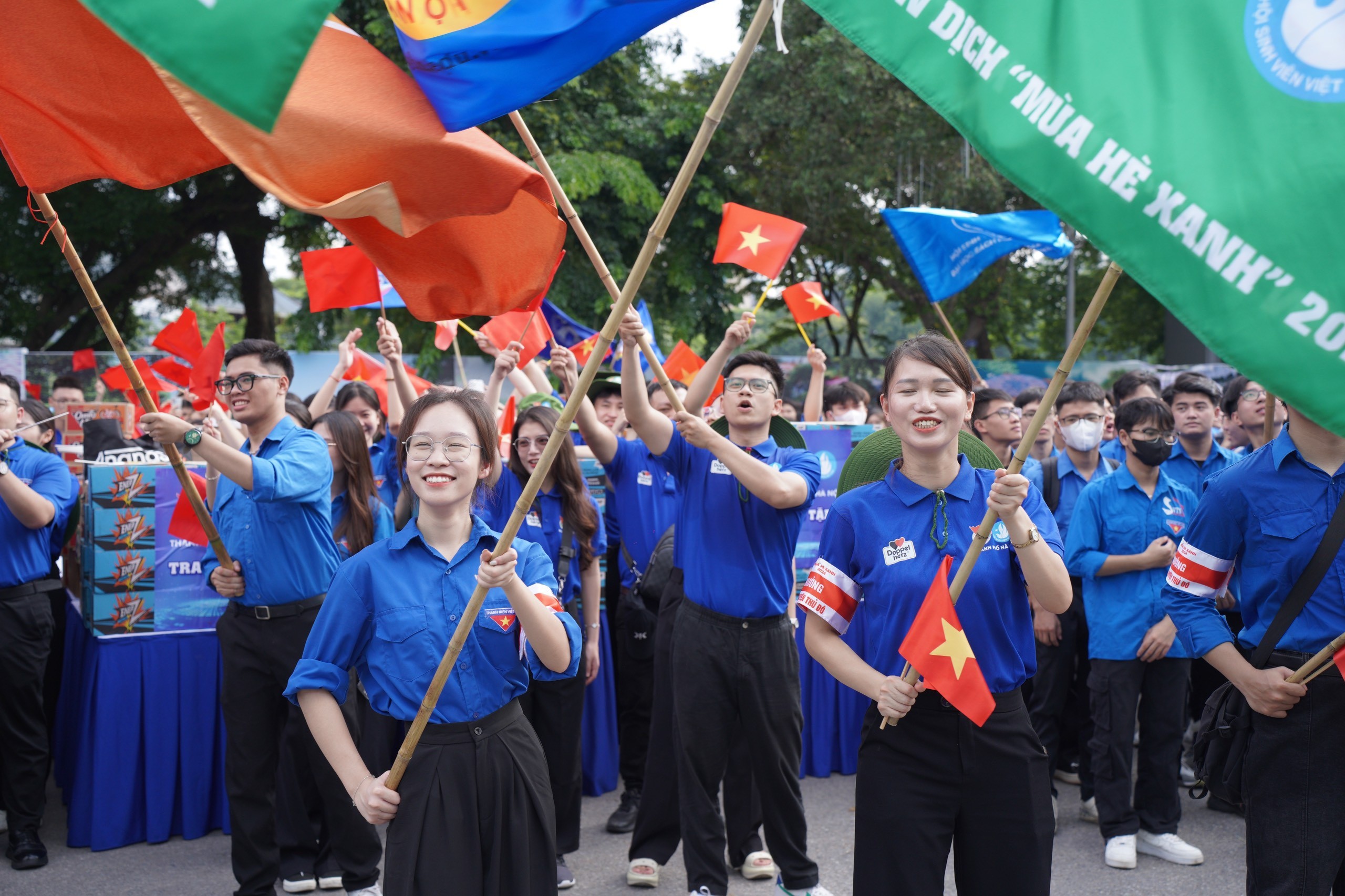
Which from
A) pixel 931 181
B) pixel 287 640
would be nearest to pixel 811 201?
pixel 931 181

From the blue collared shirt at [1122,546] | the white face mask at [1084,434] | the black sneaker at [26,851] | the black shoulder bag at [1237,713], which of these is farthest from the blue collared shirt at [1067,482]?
the black sneaker at [26,851]

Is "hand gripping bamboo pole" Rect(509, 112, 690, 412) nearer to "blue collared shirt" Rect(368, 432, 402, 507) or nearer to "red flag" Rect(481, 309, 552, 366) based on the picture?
"red flag" Rect(481, 309, 552, 366)

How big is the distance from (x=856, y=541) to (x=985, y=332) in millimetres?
23358

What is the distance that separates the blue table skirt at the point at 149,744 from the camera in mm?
5223

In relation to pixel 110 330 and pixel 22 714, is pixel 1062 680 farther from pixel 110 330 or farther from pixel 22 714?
pixel 22 714

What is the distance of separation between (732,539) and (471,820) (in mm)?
1909

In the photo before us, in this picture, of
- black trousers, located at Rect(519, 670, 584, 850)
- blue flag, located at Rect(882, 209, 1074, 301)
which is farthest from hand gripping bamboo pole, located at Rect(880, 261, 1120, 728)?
blue flag, located at Rect(882, 209, 1074, 301)

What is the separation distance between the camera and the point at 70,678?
6004mm

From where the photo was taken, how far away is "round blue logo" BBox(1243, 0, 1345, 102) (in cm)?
179

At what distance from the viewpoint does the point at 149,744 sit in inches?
209

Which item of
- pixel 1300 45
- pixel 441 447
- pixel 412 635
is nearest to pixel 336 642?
pixel 412 635

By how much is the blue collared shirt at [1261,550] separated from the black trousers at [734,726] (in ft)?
5.10

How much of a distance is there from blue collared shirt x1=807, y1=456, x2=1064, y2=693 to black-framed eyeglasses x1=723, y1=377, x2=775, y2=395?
1.68 meters

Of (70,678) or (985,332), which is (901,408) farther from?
(985,332)
